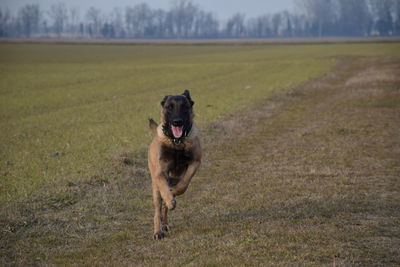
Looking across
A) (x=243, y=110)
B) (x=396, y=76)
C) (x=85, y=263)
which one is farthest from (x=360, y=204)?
(x=396, y=76)

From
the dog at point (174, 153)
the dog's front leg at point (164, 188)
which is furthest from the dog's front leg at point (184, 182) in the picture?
the dog's front leg at point (164, 188)

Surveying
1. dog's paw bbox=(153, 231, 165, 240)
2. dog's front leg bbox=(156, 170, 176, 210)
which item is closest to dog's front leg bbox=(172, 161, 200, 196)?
dog's front leg bbox=(156, 170, 176, 210)

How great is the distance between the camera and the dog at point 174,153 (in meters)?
7.21

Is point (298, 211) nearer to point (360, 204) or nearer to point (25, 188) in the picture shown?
point (360, 204)

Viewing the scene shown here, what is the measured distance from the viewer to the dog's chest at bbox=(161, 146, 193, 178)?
7320mm

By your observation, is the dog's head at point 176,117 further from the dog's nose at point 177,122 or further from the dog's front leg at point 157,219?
the dog's front leg at point 157,219

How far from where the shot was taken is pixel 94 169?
39.6ft

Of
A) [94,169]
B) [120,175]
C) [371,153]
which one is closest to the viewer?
[120,175]

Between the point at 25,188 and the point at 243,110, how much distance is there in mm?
13358

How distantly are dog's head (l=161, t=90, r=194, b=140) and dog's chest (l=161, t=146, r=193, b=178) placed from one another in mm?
195

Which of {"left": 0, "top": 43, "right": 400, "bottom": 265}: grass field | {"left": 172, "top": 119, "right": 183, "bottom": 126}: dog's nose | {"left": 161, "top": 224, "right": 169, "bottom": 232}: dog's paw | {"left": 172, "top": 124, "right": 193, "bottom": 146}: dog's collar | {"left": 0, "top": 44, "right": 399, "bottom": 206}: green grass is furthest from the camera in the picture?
{"left": 0, "top": 44, "right": 399, "bottom": 206}: green grass

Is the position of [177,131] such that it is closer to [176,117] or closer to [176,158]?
[176,117]

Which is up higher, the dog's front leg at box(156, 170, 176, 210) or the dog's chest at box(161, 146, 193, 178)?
the dog's chest at box(161, 146, 193, 178)

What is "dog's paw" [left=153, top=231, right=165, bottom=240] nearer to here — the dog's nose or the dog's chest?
the dog's chest
